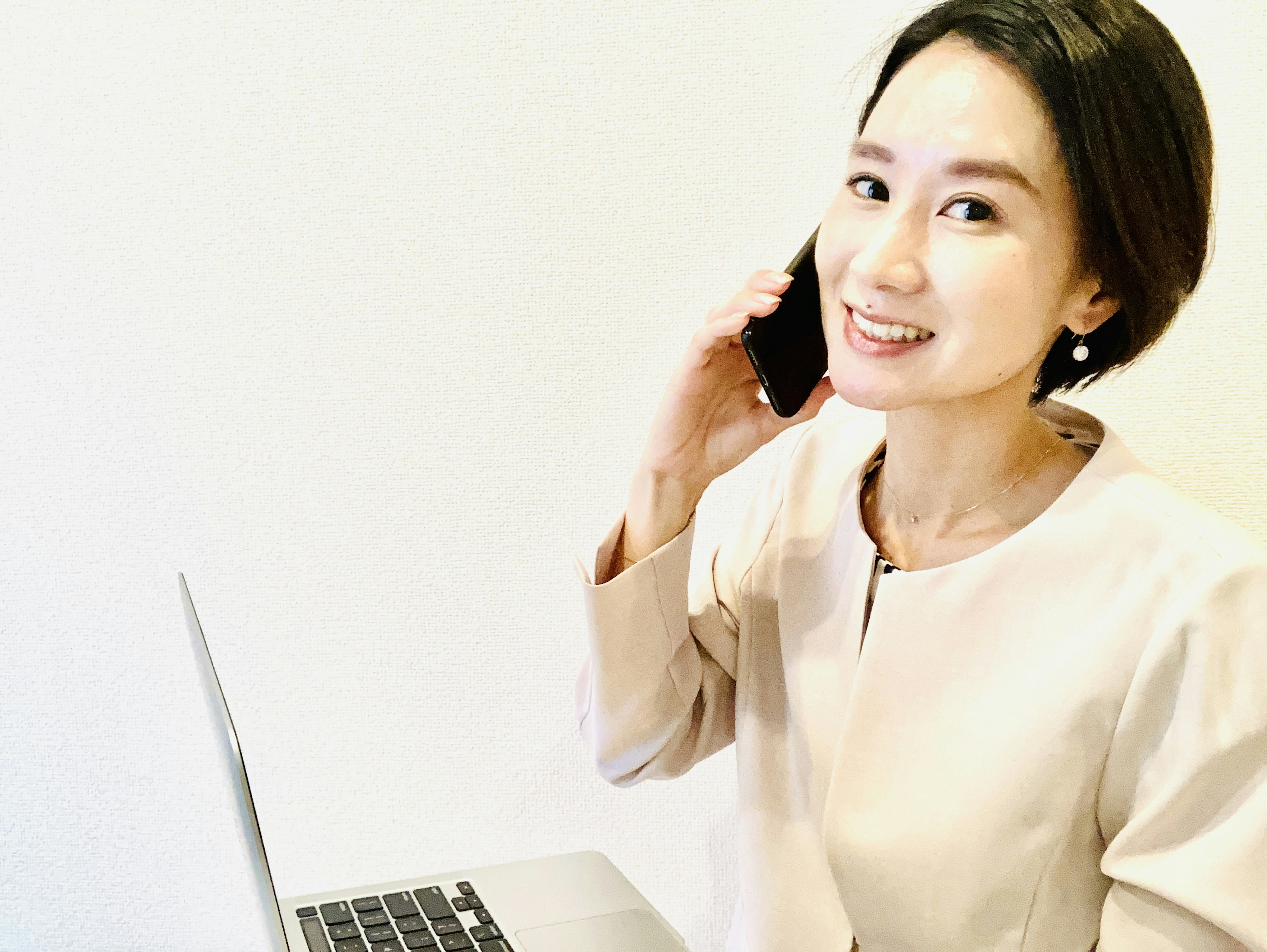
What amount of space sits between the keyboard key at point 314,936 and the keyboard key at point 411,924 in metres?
0.06

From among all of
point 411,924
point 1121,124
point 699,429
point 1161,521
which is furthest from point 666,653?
point 1121,124

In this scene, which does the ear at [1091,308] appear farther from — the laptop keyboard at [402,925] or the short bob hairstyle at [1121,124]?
the laptop keyboard at [402,925]

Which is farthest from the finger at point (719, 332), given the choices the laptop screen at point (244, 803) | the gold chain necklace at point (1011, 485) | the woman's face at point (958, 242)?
the laptop screen at point (244, 803)

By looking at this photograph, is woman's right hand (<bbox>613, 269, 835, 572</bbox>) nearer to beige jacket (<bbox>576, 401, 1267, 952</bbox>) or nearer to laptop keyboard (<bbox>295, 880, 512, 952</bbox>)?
beige jacket (<bbox>576, 401, 1267, 952</bbox>)

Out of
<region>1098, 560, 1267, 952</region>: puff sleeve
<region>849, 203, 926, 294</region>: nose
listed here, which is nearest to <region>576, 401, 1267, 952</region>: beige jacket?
<region>1098, 560, 1267, 952</region>: puff sleeve

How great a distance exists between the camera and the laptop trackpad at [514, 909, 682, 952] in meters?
0.95

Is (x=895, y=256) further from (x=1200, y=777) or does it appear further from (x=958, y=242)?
(x=1200, y=777)

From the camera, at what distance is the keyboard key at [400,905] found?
3.12 ft

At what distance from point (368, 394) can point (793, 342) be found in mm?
577

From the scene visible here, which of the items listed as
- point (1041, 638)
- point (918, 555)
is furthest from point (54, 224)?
point (1041, 638)

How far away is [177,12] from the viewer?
125 cm

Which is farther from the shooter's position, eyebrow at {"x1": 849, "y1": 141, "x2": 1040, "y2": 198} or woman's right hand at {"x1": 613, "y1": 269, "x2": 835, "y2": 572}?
woman's right hand at {"x1": 613, "y1": 269, "x2": 835, "y2": 572}

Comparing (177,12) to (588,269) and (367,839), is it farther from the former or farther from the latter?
(367,839)

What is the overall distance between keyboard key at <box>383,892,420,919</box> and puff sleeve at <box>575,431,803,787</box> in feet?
0.65
